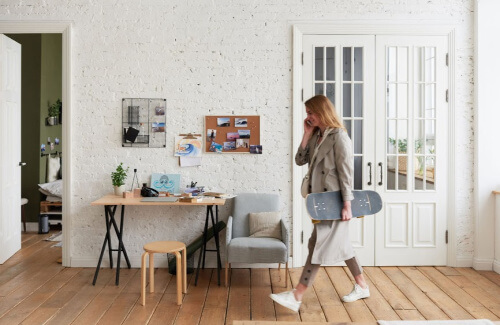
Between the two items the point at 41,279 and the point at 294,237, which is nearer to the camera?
the point at 41,279

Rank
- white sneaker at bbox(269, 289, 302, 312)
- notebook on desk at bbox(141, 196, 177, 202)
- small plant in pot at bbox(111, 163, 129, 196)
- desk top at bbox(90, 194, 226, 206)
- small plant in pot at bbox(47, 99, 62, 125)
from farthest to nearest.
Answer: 1. small plant in pot at bbox(47, 99, 62, 125)
2. small plant in pot at bbox(111, 163, 129, 196)
3. notebook on desk at bbox(141, 196, 177, 202)
4. desk top at bbox(90, 194, 226, 206)
5. white sneaker at bbox(269, 289, 302, 312)

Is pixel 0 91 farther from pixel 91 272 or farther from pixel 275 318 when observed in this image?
pixel 275 318

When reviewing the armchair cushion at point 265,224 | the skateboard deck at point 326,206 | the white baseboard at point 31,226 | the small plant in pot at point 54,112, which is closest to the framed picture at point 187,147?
the armchair cushion at point 265,224

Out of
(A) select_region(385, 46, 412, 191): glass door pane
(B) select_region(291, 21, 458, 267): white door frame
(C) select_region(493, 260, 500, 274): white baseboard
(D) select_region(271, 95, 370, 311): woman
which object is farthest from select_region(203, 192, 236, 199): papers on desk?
(C) select_region(493, 260, 500, 274): white baseboard

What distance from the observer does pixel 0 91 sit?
5262mm

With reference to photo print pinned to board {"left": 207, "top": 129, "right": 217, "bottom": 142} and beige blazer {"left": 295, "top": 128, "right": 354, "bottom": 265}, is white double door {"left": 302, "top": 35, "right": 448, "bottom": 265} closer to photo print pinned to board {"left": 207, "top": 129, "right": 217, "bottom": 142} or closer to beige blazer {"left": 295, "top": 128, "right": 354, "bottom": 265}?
photo print pinned to board {"left": 207, "top": 129, "right": 217, "bottom": 142}

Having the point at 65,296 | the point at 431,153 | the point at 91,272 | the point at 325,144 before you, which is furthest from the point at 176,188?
the point at 431,153

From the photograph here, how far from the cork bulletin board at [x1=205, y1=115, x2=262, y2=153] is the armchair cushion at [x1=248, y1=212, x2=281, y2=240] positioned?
782 mm

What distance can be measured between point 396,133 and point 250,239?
2117mm

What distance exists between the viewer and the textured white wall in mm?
5102

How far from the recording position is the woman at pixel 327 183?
367cm

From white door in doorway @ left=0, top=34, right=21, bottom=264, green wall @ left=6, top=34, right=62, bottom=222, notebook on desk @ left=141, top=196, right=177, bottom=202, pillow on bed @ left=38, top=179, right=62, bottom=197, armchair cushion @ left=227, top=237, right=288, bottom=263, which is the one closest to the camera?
armchair cushion @ left=227, top=237, right=288, bottom=263

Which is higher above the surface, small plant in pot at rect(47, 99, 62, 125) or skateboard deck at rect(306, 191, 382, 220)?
small plant in pot at rect(47, 99, 62, 125)

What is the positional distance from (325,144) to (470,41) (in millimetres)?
2628
